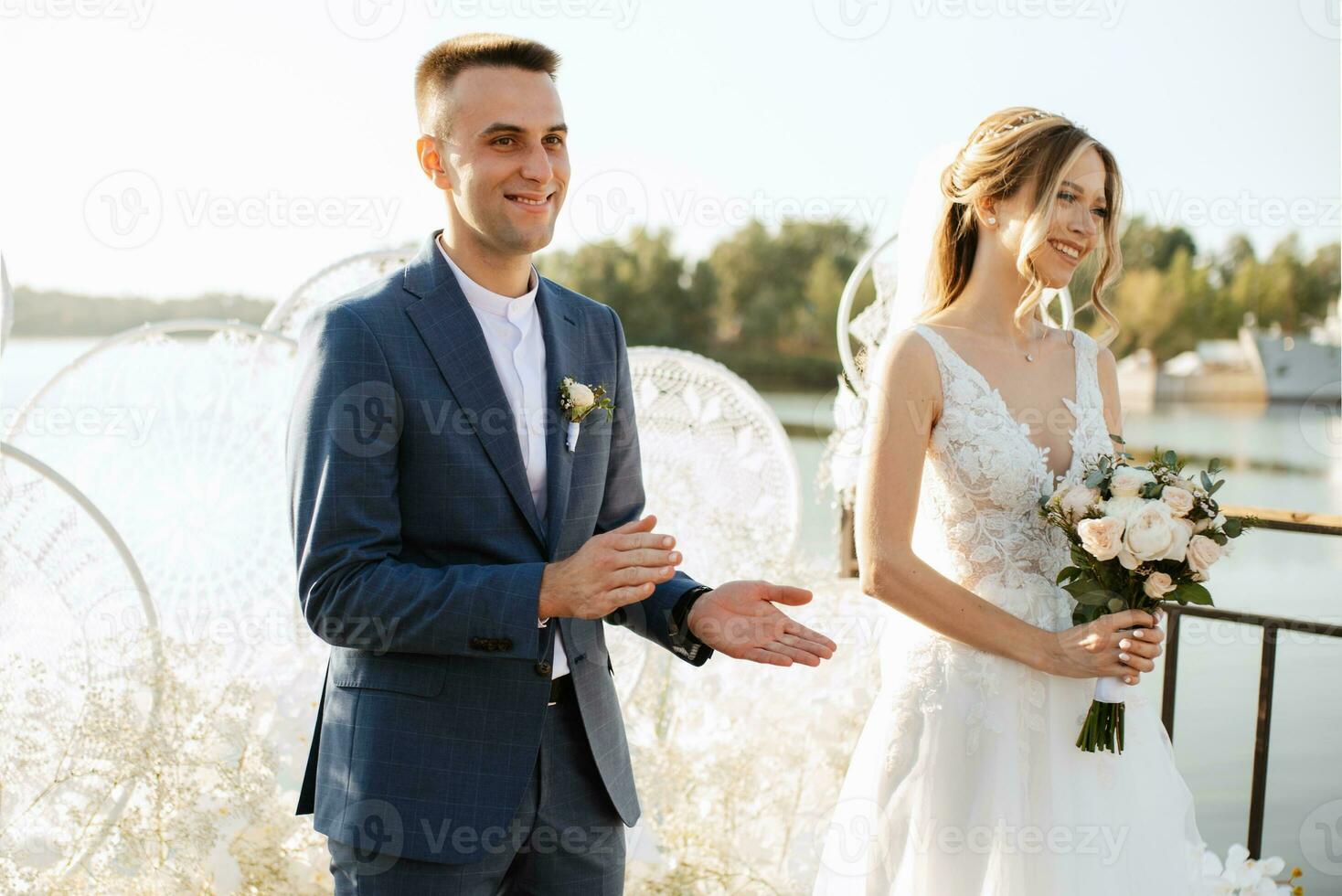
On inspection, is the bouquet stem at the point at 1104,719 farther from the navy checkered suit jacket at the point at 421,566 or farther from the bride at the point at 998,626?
the navy checkered suit jacket at the point at 421,566

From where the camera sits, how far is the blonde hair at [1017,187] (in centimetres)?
219

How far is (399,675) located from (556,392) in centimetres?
49

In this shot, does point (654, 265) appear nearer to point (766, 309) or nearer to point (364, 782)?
point (766, 309)

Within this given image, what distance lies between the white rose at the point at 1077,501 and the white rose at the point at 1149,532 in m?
0.08

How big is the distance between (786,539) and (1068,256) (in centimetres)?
173

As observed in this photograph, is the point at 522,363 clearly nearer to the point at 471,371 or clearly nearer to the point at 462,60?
the point at 471,371

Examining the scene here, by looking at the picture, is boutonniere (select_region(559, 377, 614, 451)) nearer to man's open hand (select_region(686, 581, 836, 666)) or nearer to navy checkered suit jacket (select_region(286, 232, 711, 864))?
navy checkered suit jacket (select_region(286, 232, 711, 864))

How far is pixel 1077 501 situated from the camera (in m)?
2.05

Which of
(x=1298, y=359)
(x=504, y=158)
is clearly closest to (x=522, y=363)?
(x=504, y=158)

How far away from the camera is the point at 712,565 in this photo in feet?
12.0

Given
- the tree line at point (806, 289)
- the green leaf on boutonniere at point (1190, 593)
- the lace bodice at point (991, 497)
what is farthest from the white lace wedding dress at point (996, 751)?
the tree line at point (806, 289)

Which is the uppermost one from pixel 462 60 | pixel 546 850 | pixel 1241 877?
pixel 462 60

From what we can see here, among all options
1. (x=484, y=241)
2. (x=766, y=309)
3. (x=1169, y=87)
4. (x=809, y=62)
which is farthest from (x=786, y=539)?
(x=766, y=309)

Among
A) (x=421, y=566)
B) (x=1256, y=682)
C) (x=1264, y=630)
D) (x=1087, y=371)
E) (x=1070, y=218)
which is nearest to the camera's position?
(x=421, y=566)
